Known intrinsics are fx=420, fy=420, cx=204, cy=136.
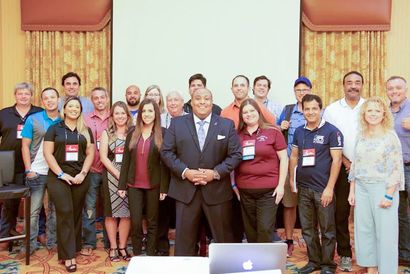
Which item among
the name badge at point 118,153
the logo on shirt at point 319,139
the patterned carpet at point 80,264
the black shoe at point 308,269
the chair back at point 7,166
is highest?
the logo on shirt at point 319,139

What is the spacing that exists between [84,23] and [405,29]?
162 inches

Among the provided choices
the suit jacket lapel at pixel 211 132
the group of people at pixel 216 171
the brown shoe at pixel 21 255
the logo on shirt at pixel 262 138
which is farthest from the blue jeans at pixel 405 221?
the brown shoe at pixel 21 255

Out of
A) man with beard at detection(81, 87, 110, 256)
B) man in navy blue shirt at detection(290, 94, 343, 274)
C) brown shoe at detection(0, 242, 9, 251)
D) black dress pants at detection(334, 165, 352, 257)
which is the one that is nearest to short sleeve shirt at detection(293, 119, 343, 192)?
man in navy blue shirt at detection(290, 94, 343, 274)

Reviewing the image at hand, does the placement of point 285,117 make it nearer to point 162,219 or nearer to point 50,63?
point 162,219

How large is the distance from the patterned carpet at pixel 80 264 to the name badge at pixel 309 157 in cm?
92

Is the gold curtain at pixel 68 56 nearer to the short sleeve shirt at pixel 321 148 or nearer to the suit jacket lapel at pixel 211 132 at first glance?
the suit jacket lapel at pixel 211 132

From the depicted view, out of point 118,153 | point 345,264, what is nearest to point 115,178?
point 118,153

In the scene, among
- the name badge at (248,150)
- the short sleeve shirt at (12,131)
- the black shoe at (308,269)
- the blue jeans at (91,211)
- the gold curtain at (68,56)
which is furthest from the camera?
the gold curtain at (68,56)

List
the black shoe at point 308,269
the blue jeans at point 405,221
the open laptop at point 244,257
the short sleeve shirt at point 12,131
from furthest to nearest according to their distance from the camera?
the short sleeve shirt at point 12,131 → the blue jeans at point 405,221 → the black shoe at point 308,269 → the open laptop at point 244,257

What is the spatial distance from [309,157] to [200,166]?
0.91 meters

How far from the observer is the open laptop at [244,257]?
1.64m

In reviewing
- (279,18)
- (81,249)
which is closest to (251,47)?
(279,18)

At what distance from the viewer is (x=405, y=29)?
531 cm

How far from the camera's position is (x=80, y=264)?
3.66 m
